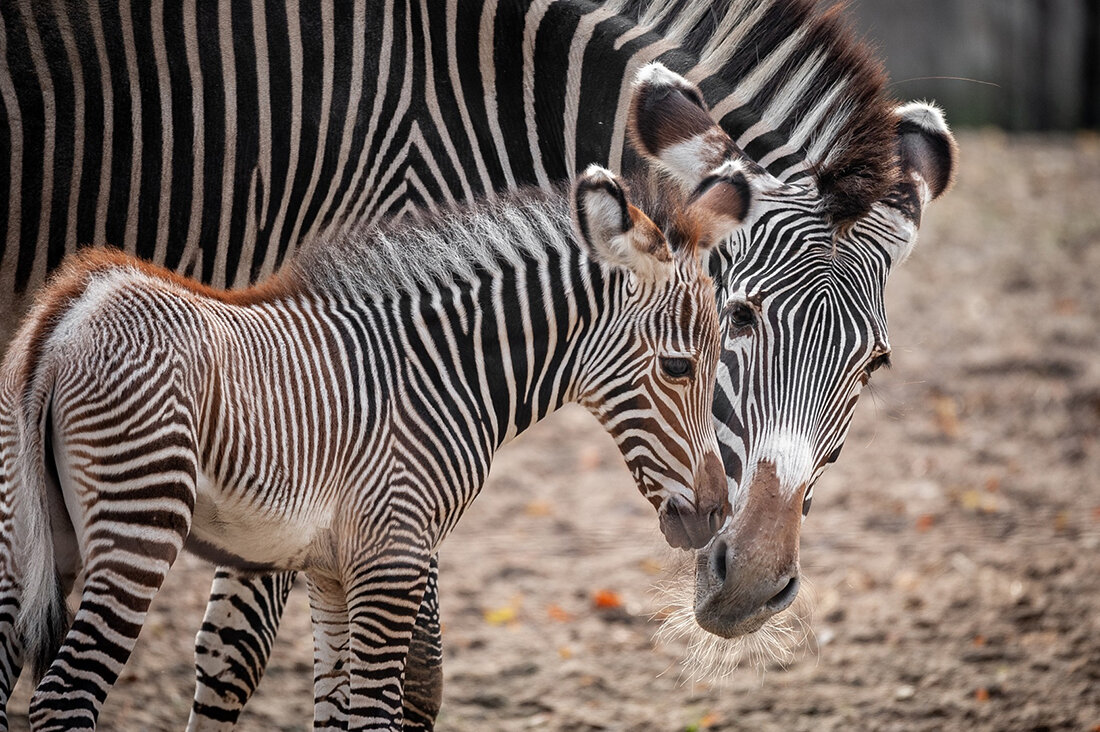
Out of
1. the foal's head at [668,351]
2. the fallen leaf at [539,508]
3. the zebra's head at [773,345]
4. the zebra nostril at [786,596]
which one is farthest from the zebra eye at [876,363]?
the fallen leaf at [539,508]

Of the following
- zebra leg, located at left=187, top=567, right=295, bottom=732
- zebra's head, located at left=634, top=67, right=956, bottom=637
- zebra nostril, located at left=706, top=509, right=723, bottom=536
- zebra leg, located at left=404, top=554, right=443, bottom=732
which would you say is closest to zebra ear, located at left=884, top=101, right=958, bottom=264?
zebra's head, located at left=634, top=67, right=956, bottom=637

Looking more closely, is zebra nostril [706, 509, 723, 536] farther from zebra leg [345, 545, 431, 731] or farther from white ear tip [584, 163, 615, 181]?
white ear tip [584, 163, 615, 181]

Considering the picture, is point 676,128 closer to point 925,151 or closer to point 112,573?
point 925,151

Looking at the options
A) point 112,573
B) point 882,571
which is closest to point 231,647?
point 112,573

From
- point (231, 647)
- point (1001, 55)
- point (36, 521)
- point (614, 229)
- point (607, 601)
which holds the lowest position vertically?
point (1001, 55)

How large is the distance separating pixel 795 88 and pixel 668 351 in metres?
1.46

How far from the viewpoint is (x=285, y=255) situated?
16.6 ft

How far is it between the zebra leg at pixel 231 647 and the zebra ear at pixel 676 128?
2.35 meters

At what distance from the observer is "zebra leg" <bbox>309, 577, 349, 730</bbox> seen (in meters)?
4.36

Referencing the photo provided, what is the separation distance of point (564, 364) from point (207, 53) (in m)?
2.17

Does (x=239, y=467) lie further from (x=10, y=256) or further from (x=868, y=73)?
(x=868, y=73)

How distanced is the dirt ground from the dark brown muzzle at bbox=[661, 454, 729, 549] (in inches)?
27.5

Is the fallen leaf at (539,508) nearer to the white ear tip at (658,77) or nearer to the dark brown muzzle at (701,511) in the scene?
the dark brown muzzle at (701,511)

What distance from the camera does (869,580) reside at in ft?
24.1
